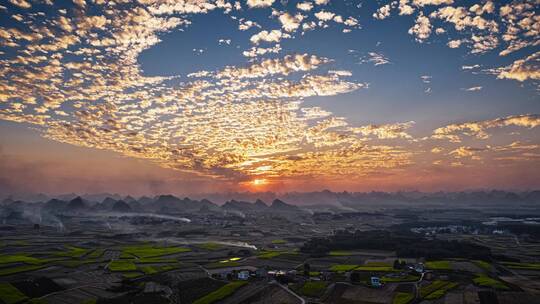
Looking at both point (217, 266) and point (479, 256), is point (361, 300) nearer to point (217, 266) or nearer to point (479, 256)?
point (217, 266)

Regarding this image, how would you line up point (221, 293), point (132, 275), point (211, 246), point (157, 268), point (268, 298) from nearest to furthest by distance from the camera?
point (268, 298), point (221, 293), point (132, 275), point (157, 268), point (211, 246)

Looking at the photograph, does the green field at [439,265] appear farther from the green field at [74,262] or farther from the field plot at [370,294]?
the green field at [74,262]

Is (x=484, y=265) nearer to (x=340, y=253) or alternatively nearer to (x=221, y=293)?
(x=340, y=253)

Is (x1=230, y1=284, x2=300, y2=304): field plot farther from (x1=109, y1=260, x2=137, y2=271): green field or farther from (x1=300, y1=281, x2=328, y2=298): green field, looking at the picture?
(x1=109, y1=260, x2=137, y2=271): green field

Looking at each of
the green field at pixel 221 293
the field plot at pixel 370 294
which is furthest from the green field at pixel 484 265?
the green field at pixel 221 293

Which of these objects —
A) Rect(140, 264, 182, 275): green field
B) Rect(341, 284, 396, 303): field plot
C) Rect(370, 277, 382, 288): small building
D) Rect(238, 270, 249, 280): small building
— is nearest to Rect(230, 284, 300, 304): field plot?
Rect(238, 270, 249, 280): small building

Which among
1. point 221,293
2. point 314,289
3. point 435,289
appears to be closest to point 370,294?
point 314,289
